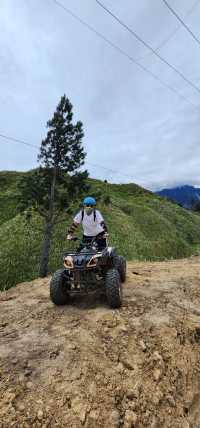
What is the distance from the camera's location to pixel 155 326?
708 centimetres

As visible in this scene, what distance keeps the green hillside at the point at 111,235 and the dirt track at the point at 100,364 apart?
16504 mm

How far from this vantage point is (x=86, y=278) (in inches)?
306

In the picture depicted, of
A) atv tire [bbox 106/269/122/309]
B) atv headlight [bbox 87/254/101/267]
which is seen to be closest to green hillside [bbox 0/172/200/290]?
atv headlight [bbox 87/254/101/267]

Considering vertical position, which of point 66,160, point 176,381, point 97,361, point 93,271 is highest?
point 66,160

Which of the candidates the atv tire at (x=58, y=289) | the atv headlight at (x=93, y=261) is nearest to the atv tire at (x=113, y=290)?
the atv headlight at (x=93, y=261)

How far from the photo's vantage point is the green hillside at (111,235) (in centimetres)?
2644

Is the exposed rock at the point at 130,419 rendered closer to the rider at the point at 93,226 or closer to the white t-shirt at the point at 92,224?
the rider at the point at 93,226

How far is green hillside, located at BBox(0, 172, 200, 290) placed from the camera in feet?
86.7

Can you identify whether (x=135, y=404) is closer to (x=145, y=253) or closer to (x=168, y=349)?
(x=168, y=349)

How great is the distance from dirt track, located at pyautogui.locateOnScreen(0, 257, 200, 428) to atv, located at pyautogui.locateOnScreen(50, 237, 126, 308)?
1.26 ft

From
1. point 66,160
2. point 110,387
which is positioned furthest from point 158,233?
point 110,387

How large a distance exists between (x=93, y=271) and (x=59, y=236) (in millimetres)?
23275

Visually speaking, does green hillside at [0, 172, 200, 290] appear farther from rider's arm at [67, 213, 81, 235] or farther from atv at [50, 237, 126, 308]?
atv at [50, 237, 126, 308]

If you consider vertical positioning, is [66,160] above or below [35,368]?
above
